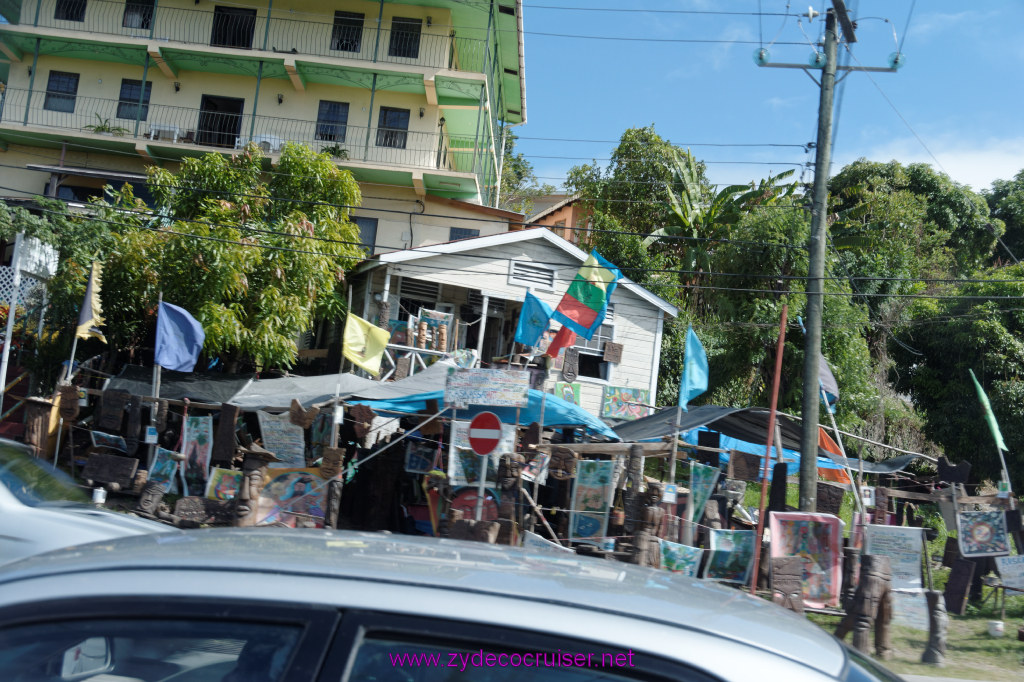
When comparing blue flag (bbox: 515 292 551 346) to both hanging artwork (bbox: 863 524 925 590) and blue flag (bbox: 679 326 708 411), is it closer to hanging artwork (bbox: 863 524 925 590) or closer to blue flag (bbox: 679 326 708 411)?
A: blue flag (bbox: 679 326 708 411)

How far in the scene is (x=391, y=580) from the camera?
1.86 metres

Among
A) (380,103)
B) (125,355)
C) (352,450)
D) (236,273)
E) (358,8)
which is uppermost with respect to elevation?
(358,8)

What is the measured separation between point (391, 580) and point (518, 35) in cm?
2844

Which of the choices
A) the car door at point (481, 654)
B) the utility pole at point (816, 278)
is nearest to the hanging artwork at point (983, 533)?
the utility pole at point (816, 278)

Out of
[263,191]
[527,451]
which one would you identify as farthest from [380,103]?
[527,451]

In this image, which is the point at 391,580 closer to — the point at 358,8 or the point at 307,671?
the point at 307,671

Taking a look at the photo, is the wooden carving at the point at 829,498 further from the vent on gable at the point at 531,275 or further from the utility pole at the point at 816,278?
the vent on gable at the point at 531,275

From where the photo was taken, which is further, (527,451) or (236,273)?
(236,273)

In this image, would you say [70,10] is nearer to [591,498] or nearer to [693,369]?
[693,369]

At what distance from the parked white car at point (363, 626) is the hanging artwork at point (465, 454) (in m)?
9.67

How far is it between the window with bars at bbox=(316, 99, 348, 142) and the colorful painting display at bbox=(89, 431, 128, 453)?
46.8 feet

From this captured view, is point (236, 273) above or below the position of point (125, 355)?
above

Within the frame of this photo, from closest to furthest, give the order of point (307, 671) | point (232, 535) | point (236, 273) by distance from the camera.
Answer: point (307, 671), point (232, 535), point (236, 273)

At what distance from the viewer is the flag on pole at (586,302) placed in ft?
44.9
